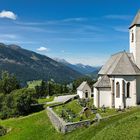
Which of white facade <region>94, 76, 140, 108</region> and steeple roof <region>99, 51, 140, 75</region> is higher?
steeple roof <region>99, 51, 140, 75</region>

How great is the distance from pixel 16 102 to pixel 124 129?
146 ft

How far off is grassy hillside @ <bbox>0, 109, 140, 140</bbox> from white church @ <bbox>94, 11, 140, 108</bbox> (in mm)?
7874

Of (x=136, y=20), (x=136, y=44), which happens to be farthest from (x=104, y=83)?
(x=136, y=20)

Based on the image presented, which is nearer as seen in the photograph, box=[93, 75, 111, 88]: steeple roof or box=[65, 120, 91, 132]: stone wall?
box=[65, 120, 91, 132]: stone wall

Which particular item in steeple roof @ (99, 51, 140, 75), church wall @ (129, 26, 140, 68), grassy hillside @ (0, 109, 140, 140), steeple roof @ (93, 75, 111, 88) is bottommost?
grassy hillside @ (0, 109, 140, 140)

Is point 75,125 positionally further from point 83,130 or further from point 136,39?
Answer: point 136,39

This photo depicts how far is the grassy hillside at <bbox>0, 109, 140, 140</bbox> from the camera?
3503 cm

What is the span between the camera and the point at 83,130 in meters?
44.1

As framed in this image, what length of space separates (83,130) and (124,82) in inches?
707

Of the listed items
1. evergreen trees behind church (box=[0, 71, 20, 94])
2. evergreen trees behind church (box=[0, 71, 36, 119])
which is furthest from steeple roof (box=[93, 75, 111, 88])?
evergreen trees behind church (box=[0, 71, 20, 94])

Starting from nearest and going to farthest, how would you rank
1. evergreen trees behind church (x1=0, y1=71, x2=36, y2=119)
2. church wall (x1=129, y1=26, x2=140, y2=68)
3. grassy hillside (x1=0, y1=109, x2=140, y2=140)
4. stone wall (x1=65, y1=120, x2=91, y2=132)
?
1. grassy hillside (x1=0, y1=109, x2=140, y2=140)
2. stone wall (x1=65, y1=120, x2=91, y2=132)
3. church wall (x1=129, y1=26, x2=140, y2=68)
4. evergreen trees behind church (x1=0, y1=71, x2=36, y2=119)

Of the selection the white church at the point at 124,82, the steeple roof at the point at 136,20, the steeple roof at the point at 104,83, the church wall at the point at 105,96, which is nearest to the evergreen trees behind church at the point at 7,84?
the white church at the point at 124,82

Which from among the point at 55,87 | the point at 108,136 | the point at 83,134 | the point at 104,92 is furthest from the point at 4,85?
the point at 108,136

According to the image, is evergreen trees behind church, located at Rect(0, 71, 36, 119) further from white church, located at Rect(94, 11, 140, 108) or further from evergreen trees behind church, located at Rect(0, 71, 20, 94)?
evergreen trees behind church, located at Rect(0, 71, 20, 94)
